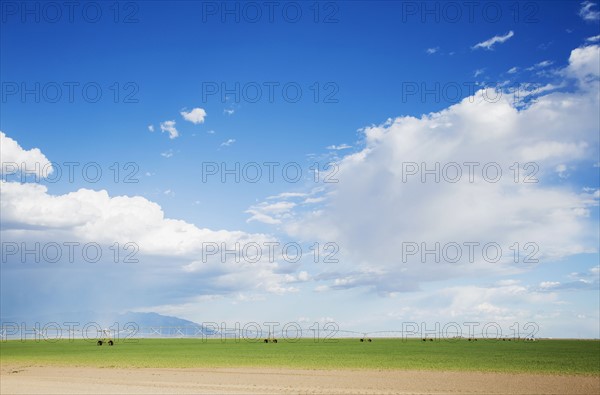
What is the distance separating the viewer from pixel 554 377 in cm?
3812

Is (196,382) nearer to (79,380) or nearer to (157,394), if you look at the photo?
(157,394)

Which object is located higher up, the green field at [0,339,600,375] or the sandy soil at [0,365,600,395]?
the sandy soil at [0,365,600,395]

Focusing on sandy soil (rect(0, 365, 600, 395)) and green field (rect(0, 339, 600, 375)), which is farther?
green field (rect(0, 339, 600, 375))

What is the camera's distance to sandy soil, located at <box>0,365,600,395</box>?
1193 inches

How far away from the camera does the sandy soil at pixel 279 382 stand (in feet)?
99.5

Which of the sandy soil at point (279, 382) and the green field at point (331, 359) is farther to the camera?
the green field at point (331, 359)

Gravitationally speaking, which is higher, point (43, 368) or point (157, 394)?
point (157, 394)

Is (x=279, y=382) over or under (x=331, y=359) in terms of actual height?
over

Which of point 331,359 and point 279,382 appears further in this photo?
point 331,359

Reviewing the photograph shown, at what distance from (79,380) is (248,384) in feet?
41.5

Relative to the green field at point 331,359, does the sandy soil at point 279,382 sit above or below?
above

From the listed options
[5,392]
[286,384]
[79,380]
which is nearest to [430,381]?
[286,384]

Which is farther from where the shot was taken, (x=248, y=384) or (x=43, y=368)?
(x=43, y=368)

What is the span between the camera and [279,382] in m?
33.9
